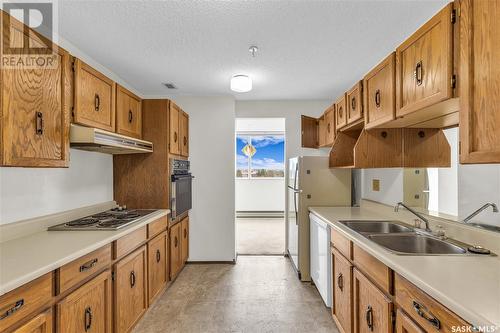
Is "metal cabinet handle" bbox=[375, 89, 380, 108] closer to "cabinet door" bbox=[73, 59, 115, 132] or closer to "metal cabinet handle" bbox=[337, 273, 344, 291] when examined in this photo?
"metal cabinet handle" bbox=[337, 273, 344, 291]

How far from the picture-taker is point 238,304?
2.61 m

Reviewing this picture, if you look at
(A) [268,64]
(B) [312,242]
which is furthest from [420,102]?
(B) [312,242]

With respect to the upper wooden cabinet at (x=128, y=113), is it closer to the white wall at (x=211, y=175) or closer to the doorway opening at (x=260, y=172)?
the white wall at (x=211, y=175)

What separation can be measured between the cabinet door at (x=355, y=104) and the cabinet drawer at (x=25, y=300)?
2501 millimetres

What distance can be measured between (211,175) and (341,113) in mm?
1981

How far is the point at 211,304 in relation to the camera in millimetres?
2619

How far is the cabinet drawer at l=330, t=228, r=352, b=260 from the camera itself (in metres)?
1.91

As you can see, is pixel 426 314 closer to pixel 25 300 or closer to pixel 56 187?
pixel 25 300

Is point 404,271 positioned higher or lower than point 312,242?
higher

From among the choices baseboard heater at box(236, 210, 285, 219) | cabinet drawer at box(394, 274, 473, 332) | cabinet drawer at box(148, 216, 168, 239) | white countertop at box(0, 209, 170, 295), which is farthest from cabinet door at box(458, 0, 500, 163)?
baseboard heater at box(236, 210, 285, 219)

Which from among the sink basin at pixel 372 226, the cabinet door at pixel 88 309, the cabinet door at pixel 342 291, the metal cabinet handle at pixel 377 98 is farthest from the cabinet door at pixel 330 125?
the cabinet door at pixel 88 309

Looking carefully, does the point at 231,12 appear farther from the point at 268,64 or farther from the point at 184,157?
the point at 184,157

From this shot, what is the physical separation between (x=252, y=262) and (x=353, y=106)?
2586 mm

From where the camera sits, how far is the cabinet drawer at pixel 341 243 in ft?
6.26
